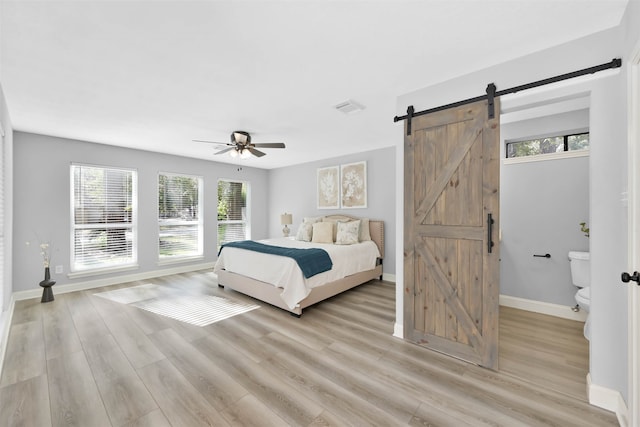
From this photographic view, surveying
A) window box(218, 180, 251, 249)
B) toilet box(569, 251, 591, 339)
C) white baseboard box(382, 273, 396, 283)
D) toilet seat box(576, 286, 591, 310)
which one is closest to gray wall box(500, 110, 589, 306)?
toilet box(569, 251, 591, 339)

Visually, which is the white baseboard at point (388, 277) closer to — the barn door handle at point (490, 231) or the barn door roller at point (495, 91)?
the barn door handle at point (490, 231)

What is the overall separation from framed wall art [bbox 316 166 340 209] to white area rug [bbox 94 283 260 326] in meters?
2.94

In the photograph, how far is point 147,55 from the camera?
2.04m

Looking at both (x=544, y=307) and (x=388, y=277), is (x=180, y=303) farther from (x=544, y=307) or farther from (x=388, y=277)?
(x=544, y=307)

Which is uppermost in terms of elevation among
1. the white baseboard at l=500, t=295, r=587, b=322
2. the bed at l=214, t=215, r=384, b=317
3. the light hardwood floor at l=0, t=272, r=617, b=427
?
the bed at l=214, t=215, r=384, b=317

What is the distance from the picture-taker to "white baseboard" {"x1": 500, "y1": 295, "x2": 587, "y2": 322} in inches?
120

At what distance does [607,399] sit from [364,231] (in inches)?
145

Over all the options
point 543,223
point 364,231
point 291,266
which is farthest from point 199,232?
point 543,223

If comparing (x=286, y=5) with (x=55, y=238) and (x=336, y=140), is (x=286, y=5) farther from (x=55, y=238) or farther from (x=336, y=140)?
(x=55, y=238)

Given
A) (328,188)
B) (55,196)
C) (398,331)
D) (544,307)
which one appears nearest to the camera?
(398,331)

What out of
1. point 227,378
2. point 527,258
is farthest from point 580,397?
point 227,378

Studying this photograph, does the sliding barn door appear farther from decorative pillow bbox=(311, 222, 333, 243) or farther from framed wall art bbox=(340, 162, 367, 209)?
framed wall art bbox=(340, 162, 367, 209)

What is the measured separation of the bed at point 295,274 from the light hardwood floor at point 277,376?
0.37m

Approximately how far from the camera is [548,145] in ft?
11.4
